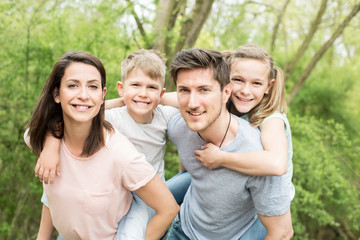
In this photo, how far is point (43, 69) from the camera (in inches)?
190

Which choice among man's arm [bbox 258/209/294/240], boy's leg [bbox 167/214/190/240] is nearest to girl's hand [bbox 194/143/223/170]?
man's arm [bbox 258/209/294/240]

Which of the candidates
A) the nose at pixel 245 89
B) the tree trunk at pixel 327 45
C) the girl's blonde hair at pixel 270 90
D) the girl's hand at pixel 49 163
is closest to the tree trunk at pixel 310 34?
the tree trunk at pixel 327 45

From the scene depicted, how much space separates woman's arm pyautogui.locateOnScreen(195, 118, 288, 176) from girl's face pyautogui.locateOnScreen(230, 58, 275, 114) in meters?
0.28

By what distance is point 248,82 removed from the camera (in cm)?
A: 231

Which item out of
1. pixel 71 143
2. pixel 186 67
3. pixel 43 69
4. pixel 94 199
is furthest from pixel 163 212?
pixel 43 69

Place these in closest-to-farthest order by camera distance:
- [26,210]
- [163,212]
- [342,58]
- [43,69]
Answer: [163,212] < [43,69] < [26,210] < [342,58]

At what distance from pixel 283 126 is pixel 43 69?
12.6 ft

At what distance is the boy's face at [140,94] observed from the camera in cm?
229

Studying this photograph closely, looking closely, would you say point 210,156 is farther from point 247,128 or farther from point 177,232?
point 177,232

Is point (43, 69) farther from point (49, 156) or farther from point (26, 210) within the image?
point (49, 156)

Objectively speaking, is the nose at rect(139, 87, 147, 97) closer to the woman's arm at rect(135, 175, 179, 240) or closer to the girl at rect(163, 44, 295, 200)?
the girl at rect(163, 44, 295, 200)

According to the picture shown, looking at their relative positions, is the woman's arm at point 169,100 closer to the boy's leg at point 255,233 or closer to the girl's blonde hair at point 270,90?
the girl's blonde hair at point 270,90

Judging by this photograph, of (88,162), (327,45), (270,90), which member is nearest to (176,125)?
(88,162)

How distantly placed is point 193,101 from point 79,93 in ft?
2.10
